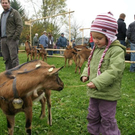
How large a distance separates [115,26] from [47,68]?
0.97 metres

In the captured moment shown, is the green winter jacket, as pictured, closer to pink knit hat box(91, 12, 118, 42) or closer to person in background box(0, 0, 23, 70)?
pink knit hat box(91, 12, 118, 42)

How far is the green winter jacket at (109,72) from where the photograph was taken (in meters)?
1.97

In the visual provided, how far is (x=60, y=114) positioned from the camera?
3.55 metres

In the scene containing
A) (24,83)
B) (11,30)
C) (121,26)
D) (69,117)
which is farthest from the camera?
(121,26)

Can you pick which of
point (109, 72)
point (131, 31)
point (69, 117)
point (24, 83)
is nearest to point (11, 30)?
point (69, 117)

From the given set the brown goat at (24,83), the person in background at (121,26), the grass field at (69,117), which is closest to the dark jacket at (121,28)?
the person in background at (121,26)

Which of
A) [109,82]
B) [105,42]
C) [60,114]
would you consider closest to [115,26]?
[105,42]

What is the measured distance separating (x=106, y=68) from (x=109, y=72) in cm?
16

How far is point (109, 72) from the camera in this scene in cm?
197

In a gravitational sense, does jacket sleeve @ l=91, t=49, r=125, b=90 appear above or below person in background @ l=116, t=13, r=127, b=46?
below

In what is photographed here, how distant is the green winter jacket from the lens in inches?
77.5

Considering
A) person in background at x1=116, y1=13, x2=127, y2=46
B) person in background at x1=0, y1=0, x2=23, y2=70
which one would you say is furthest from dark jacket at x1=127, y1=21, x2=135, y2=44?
person in background at x1=0, y1=0, x2=23, y2=70

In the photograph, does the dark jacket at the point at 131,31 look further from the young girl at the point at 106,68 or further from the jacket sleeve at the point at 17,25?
the young girl at the point at 106,68

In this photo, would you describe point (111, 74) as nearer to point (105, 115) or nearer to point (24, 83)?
point (105, 115)
